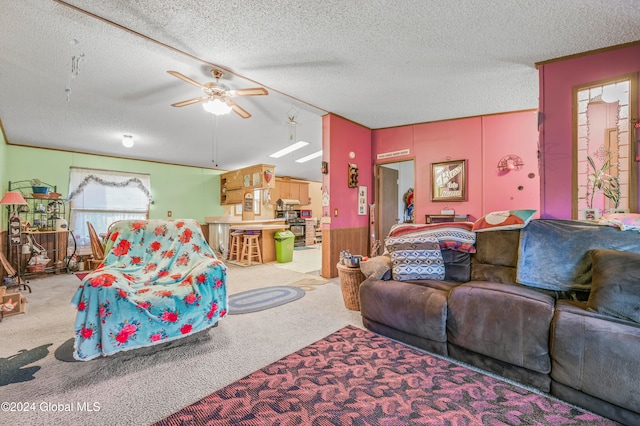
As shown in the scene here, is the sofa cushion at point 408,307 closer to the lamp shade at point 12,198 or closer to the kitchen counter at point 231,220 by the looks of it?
the kitchen counter at point 231,220

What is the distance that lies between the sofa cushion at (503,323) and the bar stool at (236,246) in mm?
5002

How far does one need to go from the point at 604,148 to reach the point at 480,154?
1.70m

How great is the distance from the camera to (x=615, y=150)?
2.65m

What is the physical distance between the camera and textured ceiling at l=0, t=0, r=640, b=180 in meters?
2.09

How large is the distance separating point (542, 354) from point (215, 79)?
382 centimetres

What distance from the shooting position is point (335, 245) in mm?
4496

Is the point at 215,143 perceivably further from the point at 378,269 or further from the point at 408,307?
the point at 408,307

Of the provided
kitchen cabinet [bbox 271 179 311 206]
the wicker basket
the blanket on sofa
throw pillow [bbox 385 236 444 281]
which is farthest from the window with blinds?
the blanket on sofa

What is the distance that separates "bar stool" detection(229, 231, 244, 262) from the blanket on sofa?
5270 mm

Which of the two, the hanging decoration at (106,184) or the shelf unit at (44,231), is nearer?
the shelf unit at (44,231)

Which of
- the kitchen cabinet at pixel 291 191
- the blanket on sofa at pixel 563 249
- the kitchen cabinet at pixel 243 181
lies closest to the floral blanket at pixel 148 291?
the blanket on sofa at pixel 563 249

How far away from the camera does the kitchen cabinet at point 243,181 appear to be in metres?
6.79

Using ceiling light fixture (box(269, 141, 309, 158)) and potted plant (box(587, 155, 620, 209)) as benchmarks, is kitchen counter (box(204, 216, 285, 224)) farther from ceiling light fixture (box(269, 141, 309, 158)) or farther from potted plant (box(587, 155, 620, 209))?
potted plant (box(587, 155, 620, 209))

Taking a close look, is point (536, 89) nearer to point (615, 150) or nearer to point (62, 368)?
point (615, 150)
